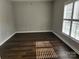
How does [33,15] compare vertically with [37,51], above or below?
above

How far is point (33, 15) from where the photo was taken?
5.34 meters

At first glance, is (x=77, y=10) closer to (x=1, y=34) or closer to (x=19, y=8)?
(x=1, y=34)

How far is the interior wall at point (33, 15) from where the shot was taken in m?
5.17

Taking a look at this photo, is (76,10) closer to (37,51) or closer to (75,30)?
(75,30)

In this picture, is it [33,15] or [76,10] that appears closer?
[76,10]

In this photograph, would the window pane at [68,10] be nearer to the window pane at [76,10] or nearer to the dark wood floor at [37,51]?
the window pane at [76,10]

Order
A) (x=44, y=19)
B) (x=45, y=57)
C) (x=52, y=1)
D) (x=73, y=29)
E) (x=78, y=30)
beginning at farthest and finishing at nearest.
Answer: (x=44, y=19), (x=52, y=1), (x=73, y=29), (x=78, y=30), (x=45, y=57)

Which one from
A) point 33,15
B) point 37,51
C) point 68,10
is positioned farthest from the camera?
point 33,15

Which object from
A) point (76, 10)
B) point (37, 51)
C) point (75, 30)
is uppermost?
point (76, 10)

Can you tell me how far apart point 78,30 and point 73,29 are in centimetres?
28

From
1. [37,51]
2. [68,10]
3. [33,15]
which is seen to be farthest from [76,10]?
[33,15]

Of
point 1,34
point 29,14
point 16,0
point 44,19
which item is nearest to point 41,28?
point 44,19

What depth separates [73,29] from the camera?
265 cm

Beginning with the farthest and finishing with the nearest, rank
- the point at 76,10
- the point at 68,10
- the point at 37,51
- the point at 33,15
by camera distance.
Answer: the point at 33,15, the point at 68,10, the point at 37,51, the point at 76,10
